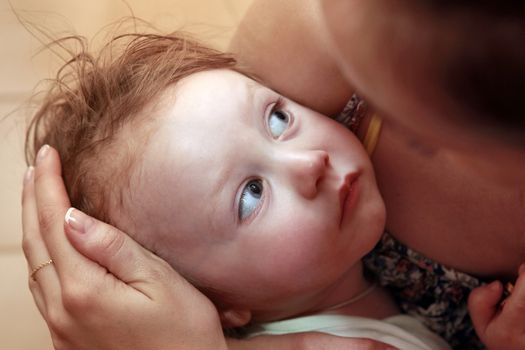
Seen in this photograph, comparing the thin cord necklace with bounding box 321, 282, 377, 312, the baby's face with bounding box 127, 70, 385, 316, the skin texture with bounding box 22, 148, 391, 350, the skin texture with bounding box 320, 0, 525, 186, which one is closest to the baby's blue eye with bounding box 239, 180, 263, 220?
the baby's face with bounding box 127, 70, 385, 316

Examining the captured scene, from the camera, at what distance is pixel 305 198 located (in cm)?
83

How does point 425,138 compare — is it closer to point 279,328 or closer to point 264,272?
point 264,272

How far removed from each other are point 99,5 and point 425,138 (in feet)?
4.64

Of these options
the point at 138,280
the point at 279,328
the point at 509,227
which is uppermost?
the point at 509,227

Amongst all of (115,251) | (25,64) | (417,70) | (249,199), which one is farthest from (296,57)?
(25,64)

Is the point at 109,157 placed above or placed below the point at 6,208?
above

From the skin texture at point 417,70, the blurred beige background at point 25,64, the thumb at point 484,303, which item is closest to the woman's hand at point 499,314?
the thumb at point 484,303

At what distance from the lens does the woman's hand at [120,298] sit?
841 millimetres

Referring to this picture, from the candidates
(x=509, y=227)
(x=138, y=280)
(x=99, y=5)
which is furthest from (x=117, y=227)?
(x=99, y=5)

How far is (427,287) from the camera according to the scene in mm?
976

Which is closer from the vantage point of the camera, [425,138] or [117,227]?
[425,138]

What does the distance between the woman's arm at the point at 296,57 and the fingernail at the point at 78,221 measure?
0.91ft

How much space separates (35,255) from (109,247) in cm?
15

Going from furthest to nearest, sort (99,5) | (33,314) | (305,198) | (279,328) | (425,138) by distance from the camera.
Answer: (99,5) → (33,314) → (279,328) → (305,198) → (425,138)
